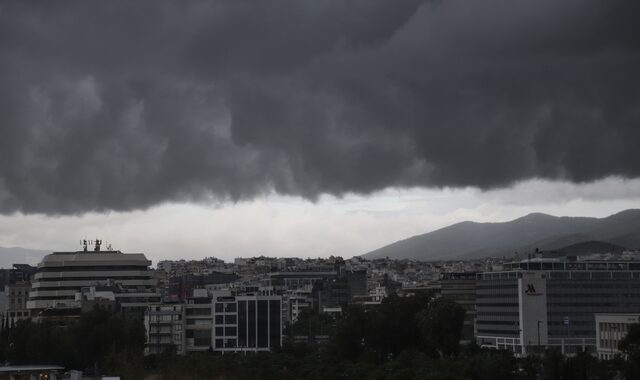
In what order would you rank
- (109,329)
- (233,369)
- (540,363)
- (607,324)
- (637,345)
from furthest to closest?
(109,329) < (607,324) < (233,369) < (540,363) < (637,345)

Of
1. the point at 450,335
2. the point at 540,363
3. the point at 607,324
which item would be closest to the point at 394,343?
the point at 450,335

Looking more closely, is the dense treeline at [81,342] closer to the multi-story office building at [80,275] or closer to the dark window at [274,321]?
the dark window at [274,321]

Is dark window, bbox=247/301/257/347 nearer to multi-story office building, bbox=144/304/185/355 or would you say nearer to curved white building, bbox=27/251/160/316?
multi-story office building, bbox=144/304/185/355

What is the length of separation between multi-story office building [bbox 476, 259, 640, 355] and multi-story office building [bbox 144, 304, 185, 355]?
134 feet

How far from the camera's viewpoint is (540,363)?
9800 cm

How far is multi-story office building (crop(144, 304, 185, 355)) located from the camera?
5728 inches

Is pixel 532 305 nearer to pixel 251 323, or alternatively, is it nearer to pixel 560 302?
pixel 560 302

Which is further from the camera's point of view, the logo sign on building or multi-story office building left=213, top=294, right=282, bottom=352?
the logo sign on building

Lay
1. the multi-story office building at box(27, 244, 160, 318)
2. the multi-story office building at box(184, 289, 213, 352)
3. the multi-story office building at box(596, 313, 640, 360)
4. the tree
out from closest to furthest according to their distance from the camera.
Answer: the multi-story office building at box(596, 313, 640, 360)
the tree
the multi-story office building at box(184, 289, 213, 352)
the multi-story office building at box(27, 244, 160, 318)

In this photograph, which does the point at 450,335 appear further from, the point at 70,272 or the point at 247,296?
the point at 70,272

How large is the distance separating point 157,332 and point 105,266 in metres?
39.9

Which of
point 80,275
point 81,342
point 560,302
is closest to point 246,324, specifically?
point 81,342

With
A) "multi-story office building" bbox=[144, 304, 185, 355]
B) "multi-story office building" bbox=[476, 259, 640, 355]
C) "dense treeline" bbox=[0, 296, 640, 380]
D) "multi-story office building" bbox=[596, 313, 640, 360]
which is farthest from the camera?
"multi-story office building" bbox=[476, 259, 640, 355]

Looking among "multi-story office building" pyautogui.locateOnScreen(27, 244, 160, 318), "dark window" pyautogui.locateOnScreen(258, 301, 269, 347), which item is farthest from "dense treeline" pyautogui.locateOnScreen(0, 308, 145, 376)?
"multi-story office building" pyautogui.locateOnScreen(27, 244, 160, 318)
